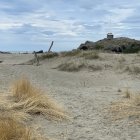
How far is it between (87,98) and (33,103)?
300cm

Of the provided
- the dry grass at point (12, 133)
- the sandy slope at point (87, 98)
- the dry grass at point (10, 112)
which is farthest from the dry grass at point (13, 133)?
the dry grass at point (10, 112)

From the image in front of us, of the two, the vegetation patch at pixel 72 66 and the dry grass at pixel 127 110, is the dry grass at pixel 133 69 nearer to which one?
the vegetation patch at pixel 72 66

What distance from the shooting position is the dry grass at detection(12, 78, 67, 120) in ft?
30.2

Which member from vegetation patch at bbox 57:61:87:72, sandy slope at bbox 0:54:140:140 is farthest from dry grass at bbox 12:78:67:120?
vegetation patch at bbox 57:61:87:72

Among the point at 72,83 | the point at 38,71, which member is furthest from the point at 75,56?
the point at 72,83

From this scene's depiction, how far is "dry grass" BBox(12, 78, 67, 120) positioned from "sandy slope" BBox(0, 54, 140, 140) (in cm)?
30

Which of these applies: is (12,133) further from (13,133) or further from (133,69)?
(133,69)

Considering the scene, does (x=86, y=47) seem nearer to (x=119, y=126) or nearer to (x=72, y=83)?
(x=72, y=83)

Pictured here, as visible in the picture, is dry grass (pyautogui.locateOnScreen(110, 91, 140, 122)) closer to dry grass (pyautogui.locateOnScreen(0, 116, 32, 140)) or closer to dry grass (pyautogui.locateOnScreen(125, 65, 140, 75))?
dry grass (pyautogui.locateOnScreen(0, 116, 32, 140))

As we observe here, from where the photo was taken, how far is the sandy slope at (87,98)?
316 inches

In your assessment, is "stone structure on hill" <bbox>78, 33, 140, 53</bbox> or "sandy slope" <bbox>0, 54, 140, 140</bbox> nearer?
"sandy slope" <bbox>0, 54, 140, 140</bbox>

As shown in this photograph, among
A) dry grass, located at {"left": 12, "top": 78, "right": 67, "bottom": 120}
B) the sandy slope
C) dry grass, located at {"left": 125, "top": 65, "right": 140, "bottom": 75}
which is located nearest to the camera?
the sandy slope

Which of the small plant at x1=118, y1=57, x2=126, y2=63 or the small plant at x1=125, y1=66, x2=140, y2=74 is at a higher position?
the small plant at x1=118, y1=57, x2=126, y2=63

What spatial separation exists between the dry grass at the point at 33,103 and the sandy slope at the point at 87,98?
0.30 meters
